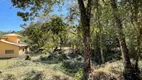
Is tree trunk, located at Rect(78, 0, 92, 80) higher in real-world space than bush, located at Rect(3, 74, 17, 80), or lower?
higher

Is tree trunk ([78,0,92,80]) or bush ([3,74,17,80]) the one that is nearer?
tree trunk ([78,0,92,80])

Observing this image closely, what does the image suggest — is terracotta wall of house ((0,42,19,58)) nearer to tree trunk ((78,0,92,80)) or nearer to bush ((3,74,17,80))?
bush ((3,74,17,80))

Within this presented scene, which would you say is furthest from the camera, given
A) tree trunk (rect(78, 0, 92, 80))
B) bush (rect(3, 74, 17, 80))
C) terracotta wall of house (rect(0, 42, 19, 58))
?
terracotta wall of house (rect(0, 42, 19, 58))

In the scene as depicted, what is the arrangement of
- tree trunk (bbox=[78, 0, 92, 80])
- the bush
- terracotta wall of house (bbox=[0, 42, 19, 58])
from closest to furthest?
tree trunk (bbox=[78, 0, 92, 80]) < the bush < terracotta wall of house (bbox=[0, 42, 19, 58])

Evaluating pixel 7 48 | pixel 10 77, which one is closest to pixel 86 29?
pixel 10 77

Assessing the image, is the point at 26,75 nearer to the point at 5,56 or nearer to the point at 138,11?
the point at 138,11

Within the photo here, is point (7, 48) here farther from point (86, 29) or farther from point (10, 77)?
point (86, 29)

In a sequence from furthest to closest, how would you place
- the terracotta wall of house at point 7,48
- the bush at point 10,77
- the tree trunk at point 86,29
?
the terracotta wall of house at point 7,48
the bush at point 10,77
the tree trunk at point 86,29

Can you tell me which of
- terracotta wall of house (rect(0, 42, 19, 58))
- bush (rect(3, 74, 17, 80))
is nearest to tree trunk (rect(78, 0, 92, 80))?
bush (rect(3, 74, 17, 80))

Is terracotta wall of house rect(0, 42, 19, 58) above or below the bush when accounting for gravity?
above

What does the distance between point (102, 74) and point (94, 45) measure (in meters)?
13.6

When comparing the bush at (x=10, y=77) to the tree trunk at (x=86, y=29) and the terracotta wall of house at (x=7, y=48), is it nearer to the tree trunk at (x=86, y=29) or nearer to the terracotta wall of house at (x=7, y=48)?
the tree trunk at (x=86, y=29)

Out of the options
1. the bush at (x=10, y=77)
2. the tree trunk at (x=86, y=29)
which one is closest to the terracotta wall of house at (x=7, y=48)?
the bush at (x=10, y=77)

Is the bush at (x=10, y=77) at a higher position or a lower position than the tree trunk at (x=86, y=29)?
lower
